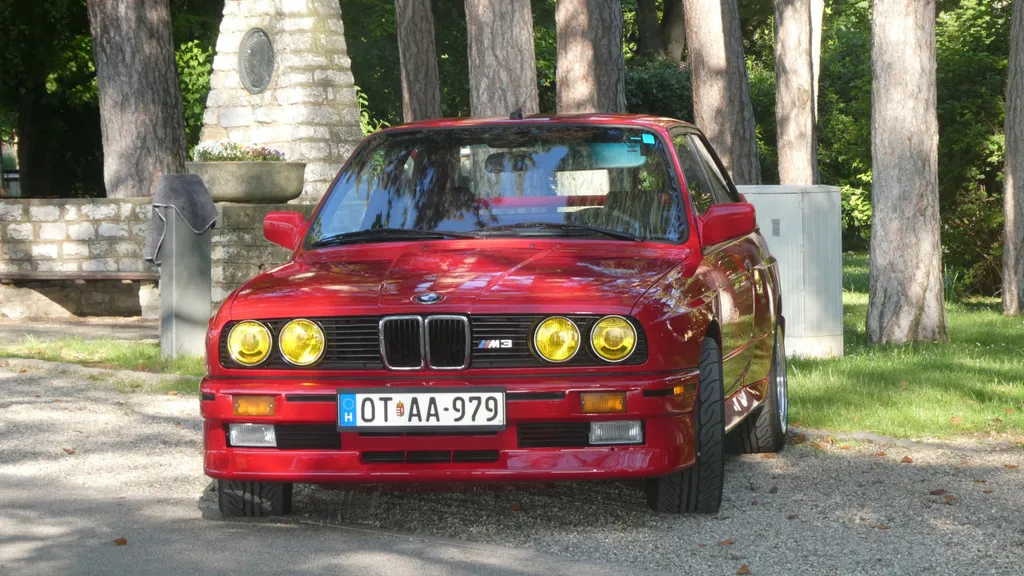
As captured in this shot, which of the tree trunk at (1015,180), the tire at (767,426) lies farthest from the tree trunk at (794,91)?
the tire at (767,426)

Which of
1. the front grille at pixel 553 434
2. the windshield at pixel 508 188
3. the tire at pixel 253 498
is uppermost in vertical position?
the windshield at pixel 508 188

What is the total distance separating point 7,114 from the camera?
3838 centimetres

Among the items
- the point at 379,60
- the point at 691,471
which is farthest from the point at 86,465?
the point at 379,60

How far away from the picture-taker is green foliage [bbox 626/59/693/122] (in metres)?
37.5

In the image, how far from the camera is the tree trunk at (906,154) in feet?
40.2

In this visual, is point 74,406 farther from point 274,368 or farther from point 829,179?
point 829,179

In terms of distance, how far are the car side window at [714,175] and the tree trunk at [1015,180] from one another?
834 centimetres

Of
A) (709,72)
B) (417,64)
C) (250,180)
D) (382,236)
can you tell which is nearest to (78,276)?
(250,180)

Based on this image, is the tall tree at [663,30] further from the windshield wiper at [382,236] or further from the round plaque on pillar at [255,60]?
the windshield wiper at [382,236]

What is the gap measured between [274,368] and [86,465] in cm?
239

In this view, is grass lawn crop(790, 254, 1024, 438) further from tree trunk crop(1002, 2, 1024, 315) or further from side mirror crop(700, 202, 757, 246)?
tree trunk crop(1002, 2, 1024, 315)

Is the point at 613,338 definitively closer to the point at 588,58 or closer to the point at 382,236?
the point at 382,236

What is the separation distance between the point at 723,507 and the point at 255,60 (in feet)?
50.7

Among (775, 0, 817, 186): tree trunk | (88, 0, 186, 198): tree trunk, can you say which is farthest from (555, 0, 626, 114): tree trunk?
(775, 0, 817, 186): tree trunk
